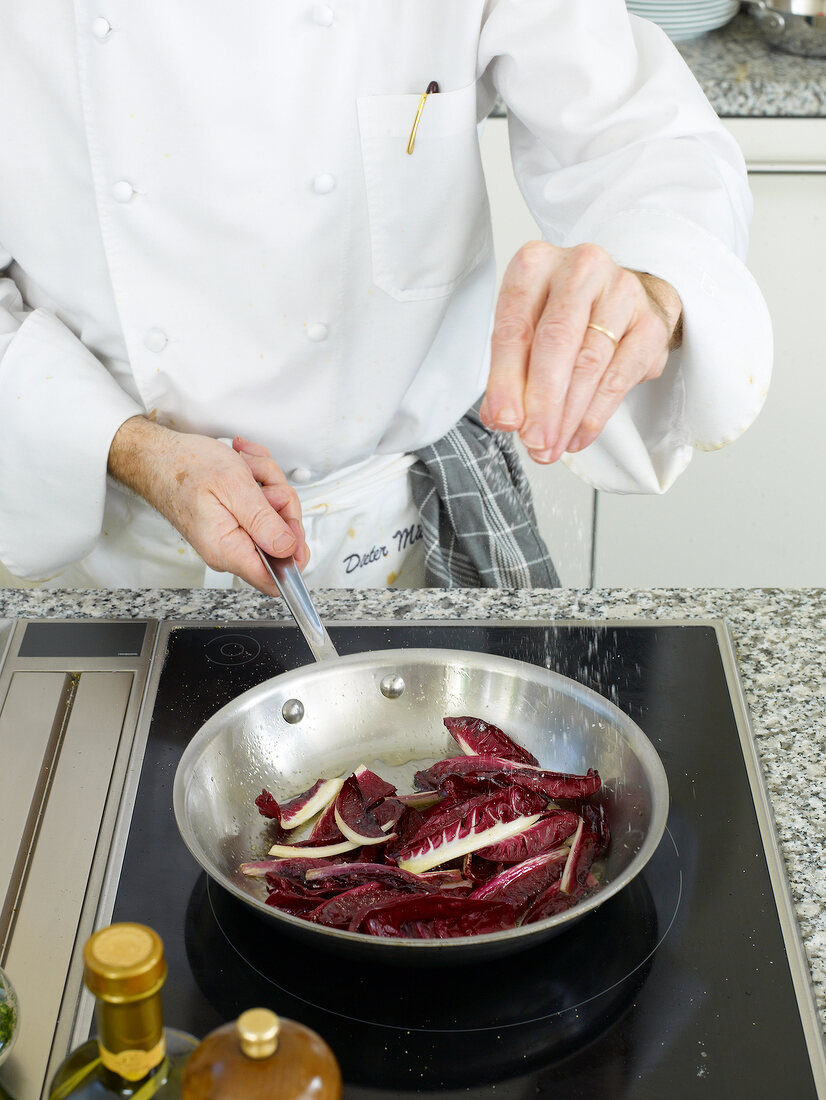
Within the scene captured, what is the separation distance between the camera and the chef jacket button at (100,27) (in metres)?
0.90

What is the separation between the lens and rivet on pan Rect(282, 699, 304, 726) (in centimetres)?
77

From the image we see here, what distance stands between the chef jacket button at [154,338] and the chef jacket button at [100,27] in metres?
0.24

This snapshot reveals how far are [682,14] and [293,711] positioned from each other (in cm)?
148

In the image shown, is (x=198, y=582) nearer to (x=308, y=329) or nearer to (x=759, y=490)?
(x=308, y=329)

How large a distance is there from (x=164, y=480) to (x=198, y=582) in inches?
10.8

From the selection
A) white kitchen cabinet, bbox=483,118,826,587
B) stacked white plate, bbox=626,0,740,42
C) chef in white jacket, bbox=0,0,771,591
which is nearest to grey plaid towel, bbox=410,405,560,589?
chef in white jacket, bbox=0,0,771,591

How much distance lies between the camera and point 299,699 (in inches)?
30.4

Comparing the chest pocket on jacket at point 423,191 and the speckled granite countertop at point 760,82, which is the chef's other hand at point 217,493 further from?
the speckled granite countertop at point 760,82

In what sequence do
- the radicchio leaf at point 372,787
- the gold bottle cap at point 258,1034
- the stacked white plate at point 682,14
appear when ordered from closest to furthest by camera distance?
the gold bottle cap at point 258,1034, the radicchio leaf at point 372,787, the stacked white plate at point 682,14

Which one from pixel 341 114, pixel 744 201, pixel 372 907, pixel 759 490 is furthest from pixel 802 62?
pixel 372 907

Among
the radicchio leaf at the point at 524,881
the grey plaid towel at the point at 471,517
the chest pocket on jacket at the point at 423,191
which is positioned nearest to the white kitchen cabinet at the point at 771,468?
the grey plaid towel at the point at 471,517

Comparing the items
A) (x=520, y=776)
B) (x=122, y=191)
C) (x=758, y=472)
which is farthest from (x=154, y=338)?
(x=758, y=472)

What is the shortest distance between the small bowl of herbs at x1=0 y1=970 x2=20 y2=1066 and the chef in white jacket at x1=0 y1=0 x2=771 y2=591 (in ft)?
1.29

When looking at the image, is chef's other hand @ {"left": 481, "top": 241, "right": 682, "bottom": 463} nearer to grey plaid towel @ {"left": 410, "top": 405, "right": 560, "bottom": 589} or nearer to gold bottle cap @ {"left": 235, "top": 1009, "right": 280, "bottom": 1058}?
gold bottle cap @ {"left": 235, "top": 1009, "right": 280, "bottom": 1058}
